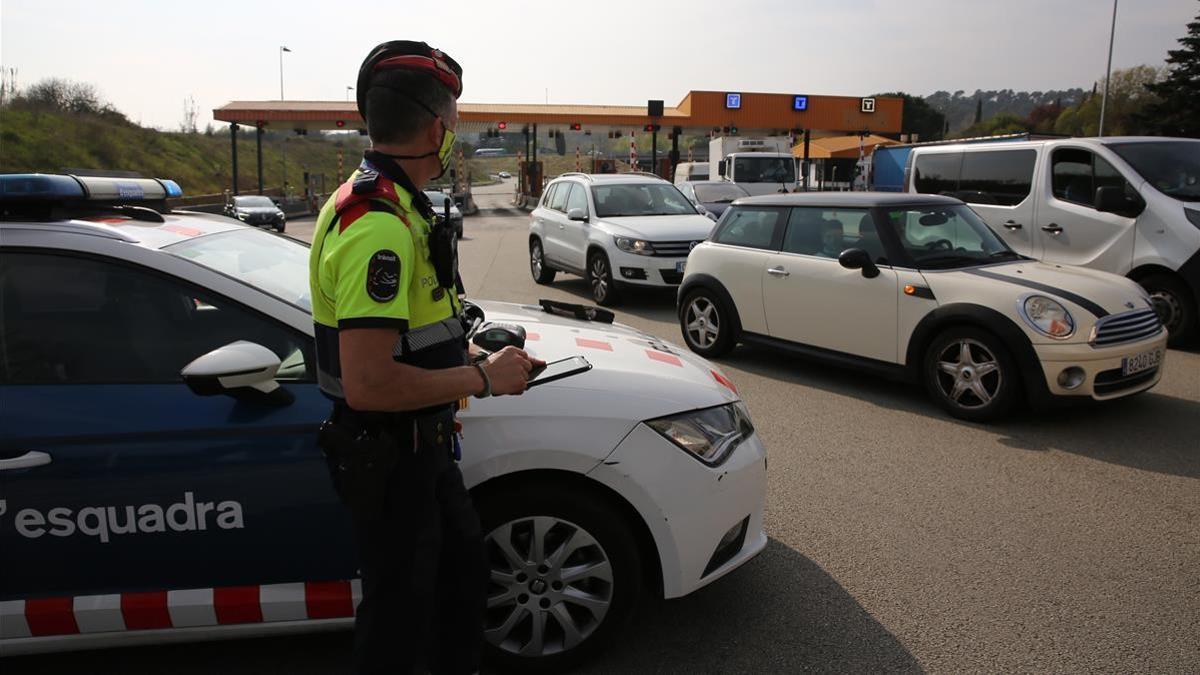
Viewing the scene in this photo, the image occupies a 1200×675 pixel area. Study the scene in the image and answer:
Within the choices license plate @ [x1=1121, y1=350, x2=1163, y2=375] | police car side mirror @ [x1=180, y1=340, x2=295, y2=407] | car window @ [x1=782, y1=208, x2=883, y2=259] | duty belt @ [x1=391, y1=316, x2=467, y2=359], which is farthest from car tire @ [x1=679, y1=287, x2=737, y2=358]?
duty belt @ [x1=391, y1=316, x2=467, y2=359]

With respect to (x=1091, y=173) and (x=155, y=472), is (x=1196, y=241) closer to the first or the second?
(x=1091, y=173)

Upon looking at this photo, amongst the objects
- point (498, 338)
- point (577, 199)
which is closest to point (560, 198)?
point (577, 199)

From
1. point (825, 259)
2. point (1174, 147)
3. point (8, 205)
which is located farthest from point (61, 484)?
point (1174, 147)

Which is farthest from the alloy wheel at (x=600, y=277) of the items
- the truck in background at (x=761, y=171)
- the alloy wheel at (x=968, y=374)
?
the truck in background at (x=761, y=171)

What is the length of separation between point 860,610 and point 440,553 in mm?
1918

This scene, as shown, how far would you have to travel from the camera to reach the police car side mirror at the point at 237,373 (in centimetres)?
229

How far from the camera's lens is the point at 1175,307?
27.0ft

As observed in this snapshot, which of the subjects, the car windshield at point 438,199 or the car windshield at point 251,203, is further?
the car windshield at point 251,203

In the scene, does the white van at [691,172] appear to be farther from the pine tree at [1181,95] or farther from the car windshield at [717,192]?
the pine tree at [1181,95]

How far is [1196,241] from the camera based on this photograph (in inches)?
313

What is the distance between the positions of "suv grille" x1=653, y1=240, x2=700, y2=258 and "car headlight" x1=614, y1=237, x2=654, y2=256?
0.08 metres

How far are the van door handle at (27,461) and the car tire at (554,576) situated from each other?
1.26 m

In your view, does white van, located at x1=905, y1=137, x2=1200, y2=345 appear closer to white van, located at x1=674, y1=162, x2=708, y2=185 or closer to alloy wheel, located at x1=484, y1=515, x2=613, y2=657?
alloy wheel, located at x1=484, y1=515, x2=613, y2=657

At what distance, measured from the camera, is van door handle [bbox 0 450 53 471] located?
2.32 meters
